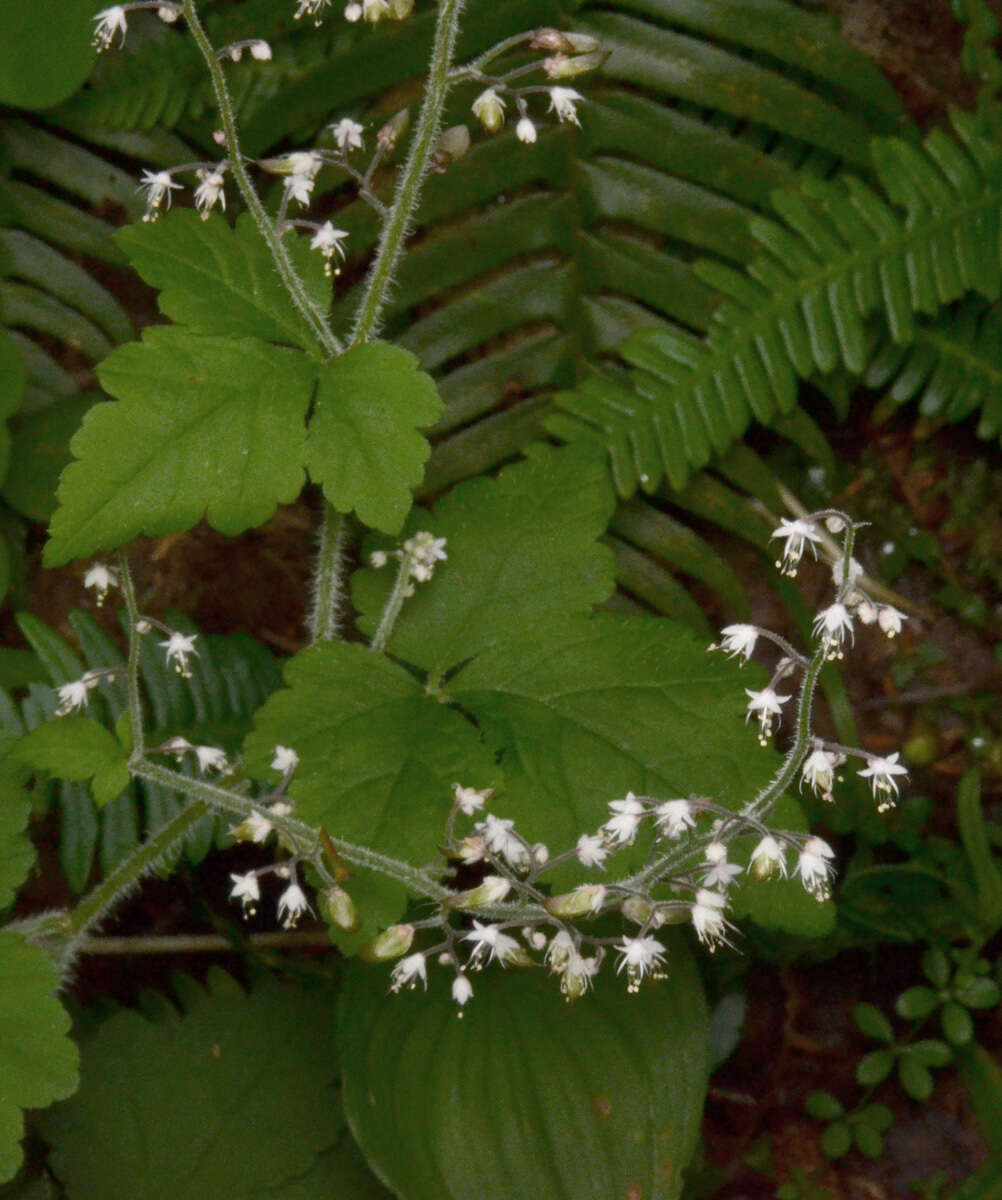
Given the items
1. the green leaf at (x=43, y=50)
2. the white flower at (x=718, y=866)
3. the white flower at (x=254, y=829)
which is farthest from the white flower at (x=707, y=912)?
the green leaf at (x=43, y=50)

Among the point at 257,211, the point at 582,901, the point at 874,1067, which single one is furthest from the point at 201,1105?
the point at 257,211

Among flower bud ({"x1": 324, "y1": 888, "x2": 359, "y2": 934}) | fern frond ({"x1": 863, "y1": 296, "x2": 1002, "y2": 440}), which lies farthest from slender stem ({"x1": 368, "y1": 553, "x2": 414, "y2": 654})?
fern frond ({"x1": 863, "y1": 296, "x2": 1002, "y2": 440})

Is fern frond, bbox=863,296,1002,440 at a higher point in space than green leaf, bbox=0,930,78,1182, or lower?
higher

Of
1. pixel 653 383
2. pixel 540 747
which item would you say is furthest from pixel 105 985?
pixel 653 383

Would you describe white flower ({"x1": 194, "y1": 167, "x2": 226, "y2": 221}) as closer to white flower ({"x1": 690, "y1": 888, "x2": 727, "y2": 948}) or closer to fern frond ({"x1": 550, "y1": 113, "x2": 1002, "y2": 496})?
fern frond ({"x1": 550, "y1": 113, "x2": 1002, "y2": 496})

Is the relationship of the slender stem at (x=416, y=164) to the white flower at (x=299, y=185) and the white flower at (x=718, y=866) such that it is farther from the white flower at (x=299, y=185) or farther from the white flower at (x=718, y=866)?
the white flower at (x=718, y=866)

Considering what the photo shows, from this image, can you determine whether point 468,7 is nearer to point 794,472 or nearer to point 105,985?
point 794,472
